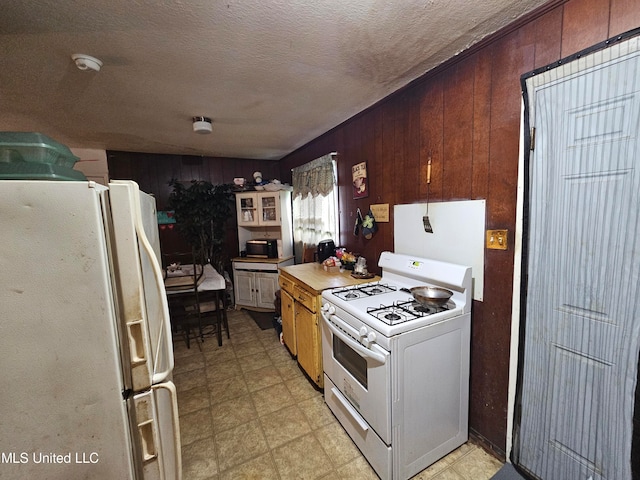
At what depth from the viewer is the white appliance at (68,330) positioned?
66 centimetres

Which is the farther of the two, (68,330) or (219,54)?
(219,54)

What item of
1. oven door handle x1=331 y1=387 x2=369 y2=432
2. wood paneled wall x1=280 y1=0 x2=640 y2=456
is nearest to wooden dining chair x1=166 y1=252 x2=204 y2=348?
oven door handle x1=331 y1=387 x2=369 y2=432

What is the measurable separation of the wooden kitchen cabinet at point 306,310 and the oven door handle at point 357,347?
296 mm

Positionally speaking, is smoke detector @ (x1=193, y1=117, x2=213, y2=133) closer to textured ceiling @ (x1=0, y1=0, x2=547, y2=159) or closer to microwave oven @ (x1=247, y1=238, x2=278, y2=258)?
textured ceiling @ (x1=0, y1=0, x2=547, y2=159)

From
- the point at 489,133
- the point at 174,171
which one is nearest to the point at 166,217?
the point at 174,171

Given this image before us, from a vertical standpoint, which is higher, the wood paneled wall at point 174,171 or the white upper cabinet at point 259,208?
the wood paneled wall at point 174,171

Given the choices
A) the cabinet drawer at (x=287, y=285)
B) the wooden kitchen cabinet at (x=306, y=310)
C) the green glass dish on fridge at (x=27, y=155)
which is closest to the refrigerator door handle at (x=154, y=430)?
the green glass dish on fridge at (x=27, y=155)

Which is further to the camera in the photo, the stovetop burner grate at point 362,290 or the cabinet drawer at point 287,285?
the cabinet drawer at point 287,285

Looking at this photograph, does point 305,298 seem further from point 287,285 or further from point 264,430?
point 264,430

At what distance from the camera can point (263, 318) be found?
3.72 m

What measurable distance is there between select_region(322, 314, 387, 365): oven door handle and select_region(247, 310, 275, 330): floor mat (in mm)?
1885

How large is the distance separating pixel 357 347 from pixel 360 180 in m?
→ 1.59

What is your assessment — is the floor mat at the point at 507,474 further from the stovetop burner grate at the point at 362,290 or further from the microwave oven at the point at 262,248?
the microwave oven at the point at 262,248

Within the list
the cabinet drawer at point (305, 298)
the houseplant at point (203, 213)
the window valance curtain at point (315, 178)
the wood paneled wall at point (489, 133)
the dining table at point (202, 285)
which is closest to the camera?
the wood paneled wall at point (489, 133)
